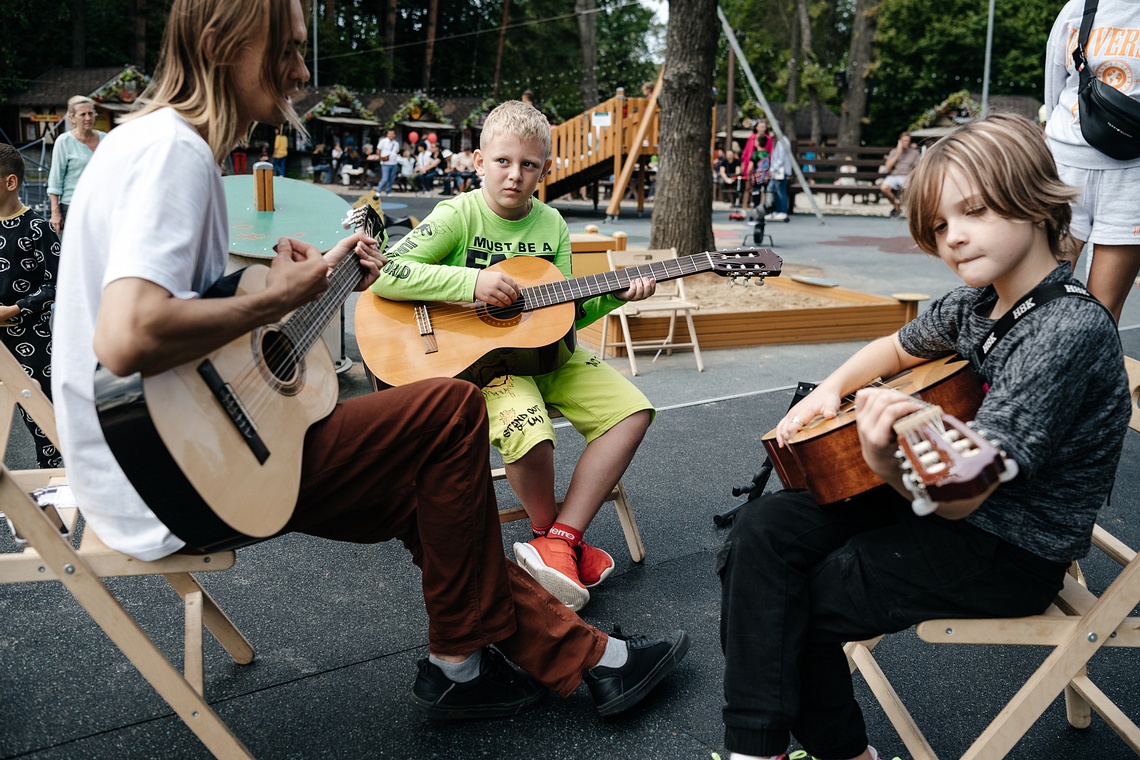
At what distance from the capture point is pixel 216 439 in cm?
180

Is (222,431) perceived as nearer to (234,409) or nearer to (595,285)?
(234,409)

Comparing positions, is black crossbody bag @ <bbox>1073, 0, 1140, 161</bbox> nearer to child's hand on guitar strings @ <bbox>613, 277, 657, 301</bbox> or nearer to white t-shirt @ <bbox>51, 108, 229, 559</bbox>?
child's hand on guitar strings @ <bbox>613, 277, 657, 301</bbox>

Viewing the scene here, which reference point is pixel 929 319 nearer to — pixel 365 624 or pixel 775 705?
pixel 775 705

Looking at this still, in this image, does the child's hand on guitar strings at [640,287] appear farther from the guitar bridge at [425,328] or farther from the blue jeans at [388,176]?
the blue jeans at [388,176]

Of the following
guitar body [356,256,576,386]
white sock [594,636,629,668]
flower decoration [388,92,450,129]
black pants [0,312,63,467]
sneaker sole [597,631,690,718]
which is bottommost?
sneaker sole [597,631,690,718]

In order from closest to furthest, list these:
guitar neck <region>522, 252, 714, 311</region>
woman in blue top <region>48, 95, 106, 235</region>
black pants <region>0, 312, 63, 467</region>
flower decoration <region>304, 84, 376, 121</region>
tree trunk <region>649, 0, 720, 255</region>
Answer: guitar neck <region>522, 252, 714, 311</region>, black pants <region>0, 312, 63, 467</region>, woman in blue top <region>48, 95, 106, 235</region>, tree trunk <region>649, 0, 720, 255</region>, flower decoration <region>304, 84, 376, 121</region>

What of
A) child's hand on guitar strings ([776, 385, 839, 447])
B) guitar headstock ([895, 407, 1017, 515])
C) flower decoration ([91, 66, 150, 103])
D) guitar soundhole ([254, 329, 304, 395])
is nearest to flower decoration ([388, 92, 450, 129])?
flower decoration ([91, 66, 150, 103])

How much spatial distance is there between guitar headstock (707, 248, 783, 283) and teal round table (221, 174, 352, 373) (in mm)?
2620

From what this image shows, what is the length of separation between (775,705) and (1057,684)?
61cm

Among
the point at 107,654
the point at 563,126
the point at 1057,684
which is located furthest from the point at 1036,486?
the point at 563,126

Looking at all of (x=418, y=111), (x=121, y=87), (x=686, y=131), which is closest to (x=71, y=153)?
(x=686, y=131)

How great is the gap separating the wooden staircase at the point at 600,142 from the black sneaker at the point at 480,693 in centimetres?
1708

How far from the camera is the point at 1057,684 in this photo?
192cm

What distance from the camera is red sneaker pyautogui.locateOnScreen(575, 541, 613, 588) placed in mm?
3229
